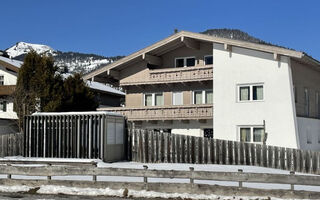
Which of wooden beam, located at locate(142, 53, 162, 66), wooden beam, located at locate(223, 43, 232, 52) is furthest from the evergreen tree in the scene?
wooden beam, located at locate(223, 43, 232, 52)

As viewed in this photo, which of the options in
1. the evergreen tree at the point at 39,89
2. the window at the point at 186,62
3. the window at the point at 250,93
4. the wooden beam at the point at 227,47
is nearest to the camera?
the window at the point at 250,93

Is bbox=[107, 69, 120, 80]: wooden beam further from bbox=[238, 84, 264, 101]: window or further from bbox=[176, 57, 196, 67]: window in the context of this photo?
bbox=[238, 84, 264, 101]: window

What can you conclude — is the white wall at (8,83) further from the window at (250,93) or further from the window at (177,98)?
the window at (250,93)

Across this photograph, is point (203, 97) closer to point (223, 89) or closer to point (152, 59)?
point (223, 89)

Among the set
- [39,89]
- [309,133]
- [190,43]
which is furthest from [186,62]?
[39,89]

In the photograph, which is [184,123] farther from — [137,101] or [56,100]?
[56,100]

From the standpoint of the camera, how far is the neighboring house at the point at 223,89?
2920cm

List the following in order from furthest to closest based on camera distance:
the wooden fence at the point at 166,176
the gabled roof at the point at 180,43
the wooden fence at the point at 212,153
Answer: the gabled roof at the point at 180,43 < the wooden fence at the point at 212,153 < the wooden fence at the point at 166,176

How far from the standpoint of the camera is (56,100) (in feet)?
123

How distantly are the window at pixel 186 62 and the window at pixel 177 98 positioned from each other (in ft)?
6.95

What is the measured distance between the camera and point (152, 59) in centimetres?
3503

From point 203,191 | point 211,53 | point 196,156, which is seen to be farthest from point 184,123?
point 203,191

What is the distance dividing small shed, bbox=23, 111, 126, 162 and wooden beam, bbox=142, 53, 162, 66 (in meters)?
7.18

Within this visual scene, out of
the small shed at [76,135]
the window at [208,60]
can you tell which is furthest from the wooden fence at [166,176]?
the window at [208,60]
